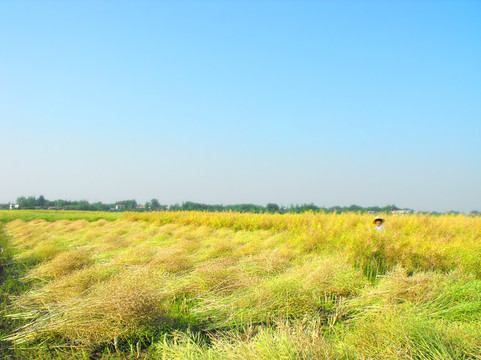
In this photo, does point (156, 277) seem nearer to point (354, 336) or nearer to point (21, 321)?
point (21, 321)

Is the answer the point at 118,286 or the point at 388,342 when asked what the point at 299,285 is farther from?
the point at 118,286

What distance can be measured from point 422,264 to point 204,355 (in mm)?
3771

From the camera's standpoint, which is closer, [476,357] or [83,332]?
[476,357]

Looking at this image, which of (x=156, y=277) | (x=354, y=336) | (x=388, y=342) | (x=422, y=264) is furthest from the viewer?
(x=422, y=264)

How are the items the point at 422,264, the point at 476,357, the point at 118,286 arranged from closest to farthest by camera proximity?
1. the point at 476,357
2. the point at 118,286
3. the point at 422,264

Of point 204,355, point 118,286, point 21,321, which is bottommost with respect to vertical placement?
point 21,321

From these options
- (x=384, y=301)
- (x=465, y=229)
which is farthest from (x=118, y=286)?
(x=465, y=229)

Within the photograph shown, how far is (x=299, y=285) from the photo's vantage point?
3.22m

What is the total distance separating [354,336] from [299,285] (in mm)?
1002

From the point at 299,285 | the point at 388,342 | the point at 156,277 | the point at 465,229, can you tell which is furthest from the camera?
the point at 465,229

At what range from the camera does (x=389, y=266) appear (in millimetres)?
4750

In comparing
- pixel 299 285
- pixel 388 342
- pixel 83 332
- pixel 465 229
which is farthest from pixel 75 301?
pixel 465 229

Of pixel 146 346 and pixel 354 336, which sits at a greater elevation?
pixel 354 336

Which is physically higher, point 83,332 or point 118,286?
point 118,286
